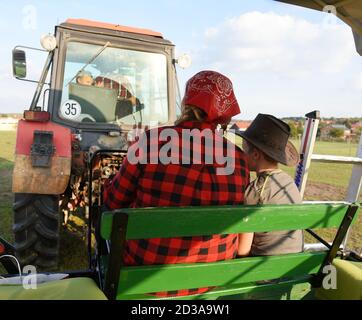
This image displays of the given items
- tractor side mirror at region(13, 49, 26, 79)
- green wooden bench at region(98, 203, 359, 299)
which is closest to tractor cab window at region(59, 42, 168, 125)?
tractor side mirror at region(13, 49, 26, 79)

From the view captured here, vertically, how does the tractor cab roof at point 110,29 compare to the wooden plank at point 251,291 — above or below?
above

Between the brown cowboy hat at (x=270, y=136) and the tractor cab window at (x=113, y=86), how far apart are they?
75.2 inches

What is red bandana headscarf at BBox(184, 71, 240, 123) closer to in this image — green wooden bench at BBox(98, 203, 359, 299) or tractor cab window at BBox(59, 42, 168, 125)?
green wooden bench at BBox(98, 203, 359, 299)

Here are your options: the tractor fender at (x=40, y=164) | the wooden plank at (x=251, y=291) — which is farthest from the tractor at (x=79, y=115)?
the wooden plank at (x=251, y=291)

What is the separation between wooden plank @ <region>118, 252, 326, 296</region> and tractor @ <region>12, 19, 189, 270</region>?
1409 millimetres

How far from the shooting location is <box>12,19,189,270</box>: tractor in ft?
9.61

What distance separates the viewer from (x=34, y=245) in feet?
9.91

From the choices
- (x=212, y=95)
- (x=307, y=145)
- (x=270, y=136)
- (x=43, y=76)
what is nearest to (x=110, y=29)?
(x=43, y=76)

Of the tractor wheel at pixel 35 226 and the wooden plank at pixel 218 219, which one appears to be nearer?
the wooden plank at pixel 218 219

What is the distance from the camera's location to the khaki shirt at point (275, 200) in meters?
1.94

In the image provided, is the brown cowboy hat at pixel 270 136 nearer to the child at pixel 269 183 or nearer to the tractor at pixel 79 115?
the child at pixel 269 183

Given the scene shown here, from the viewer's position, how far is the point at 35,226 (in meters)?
2.98

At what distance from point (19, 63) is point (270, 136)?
2.73m
